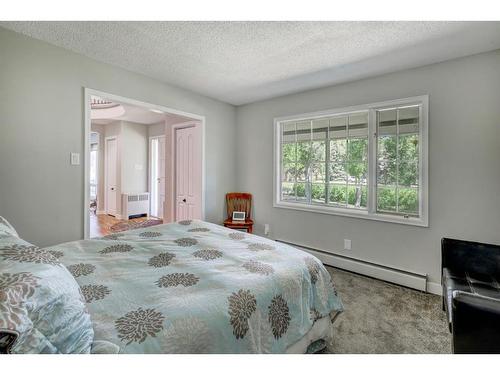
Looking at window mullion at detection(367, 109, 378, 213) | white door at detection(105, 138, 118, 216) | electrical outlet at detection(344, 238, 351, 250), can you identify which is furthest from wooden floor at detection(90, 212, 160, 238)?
window mullion at detection(367, 109, 378, 213)

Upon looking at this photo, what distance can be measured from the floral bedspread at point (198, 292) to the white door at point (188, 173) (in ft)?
6.62

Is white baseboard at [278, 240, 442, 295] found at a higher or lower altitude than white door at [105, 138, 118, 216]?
lower

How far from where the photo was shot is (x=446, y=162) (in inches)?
98.0

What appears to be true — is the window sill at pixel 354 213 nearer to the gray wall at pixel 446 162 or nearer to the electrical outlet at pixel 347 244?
the gray wall at pixel 446 162

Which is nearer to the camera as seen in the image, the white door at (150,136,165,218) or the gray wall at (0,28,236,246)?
the gray wall at (0,28,236,246)

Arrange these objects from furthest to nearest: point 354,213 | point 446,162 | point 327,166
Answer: point 327,166 → point 354,213 → point 446,162

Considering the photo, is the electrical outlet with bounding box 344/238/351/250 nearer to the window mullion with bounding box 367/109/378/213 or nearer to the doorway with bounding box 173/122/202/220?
the window mullion with bounding box 367/109/378/213

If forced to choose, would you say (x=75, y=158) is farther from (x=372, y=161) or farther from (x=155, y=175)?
(x=155, y=175)

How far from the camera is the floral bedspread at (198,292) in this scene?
3.06 ft

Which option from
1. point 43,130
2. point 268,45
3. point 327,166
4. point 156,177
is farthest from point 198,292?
point 156,177

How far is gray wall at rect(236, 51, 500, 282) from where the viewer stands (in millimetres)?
2285

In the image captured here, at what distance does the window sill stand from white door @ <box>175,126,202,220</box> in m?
1.26

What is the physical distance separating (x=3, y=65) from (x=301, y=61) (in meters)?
2.63

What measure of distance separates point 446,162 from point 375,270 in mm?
1368
